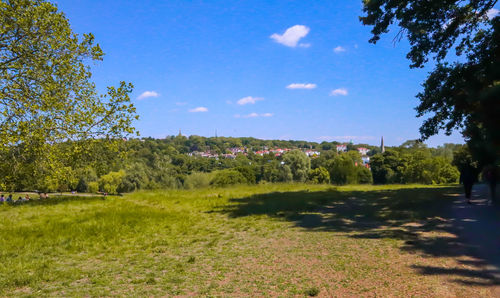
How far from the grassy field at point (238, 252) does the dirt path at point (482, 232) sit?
0.77ft

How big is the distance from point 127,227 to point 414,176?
58.9 meters

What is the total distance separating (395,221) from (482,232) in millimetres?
2475

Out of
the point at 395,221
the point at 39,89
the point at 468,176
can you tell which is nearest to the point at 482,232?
the point at 395,221

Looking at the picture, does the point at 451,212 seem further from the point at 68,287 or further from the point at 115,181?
the point at 115,181

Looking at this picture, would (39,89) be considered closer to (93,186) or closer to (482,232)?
(482,232)

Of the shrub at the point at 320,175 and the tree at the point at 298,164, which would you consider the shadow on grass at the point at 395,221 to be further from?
the shrub at the point at 320,175

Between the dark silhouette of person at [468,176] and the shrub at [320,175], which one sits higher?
the dark silhouette of person at [468,176]

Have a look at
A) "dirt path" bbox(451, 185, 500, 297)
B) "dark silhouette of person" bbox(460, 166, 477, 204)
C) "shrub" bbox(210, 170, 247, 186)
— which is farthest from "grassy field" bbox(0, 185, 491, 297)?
"shrub" bbox(210, 170, 247, 186)

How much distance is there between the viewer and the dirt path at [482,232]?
17.7 feet

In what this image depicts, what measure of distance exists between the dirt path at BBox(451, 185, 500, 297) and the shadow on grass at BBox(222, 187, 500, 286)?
0.16ft

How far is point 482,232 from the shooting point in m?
7.68

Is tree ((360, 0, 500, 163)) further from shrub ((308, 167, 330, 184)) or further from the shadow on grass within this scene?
shrub ((308, 167, 330, 184))

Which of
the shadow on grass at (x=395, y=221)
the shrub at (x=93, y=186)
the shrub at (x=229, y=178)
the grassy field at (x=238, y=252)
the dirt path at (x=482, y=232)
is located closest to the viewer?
the grassy field at (x=238, y=252)

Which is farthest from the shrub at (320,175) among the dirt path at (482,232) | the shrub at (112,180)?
the dirt path at (482,232)
